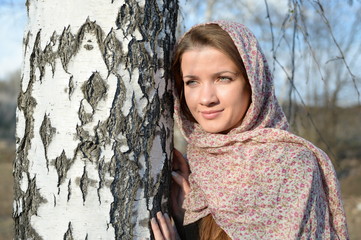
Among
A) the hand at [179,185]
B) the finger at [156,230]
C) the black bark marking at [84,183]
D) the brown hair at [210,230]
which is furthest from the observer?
the hand at [179,185]

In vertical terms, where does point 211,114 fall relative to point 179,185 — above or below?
above

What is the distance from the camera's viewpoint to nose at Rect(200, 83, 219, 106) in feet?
6.84

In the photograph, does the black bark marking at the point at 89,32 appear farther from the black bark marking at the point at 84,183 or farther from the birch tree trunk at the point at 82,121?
the black bark marking at the point at 84,183

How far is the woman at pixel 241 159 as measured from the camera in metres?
1.90

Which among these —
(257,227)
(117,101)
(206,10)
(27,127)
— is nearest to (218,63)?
(117,101)

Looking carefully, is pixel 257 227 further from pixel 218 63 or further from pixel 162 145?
pixel 218 63

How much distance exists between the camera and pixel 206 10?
32.2 ft

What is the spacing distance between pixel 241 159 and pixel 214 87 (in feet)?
1.16

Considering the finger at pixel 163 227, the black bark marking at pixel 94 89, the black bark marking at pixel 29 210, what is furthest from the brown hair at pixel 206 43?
the black bark marking at pixel 29 210

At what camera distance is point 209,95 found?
2084 mm

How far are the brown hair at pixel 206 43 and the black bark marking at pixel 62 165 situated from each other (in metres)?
0.68

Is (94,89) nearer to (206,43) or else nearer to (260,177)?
(206,43)

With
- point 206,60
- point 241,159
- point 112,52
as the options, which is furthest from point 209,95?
point 112,52

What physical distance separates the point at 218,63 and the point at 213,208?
2.18 ft
